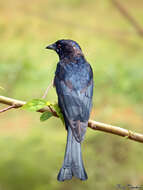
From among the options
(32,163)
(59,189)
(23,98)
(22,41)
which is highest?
(22,41)

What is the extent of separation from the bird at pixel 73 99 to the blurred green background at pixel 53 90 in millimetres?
942

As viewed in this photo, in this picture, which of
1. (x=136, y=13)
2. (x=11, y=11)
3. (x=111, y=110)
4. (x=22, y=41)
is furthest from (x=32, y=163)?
(x=136, y=13)

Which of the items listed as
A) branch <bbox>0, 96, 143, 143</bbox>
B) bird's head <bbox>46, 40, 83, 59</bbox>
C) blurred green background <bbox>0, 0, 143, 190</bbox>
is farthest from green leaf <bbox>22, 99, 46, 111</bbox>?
blurred green background <bbox>0, 0, 143, 190</bbox>

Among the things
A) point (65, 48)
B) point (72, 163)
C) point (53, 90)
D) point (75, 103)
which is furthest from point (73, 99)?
point (53, 90)

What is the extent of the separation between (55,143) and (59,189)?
1.62 feet

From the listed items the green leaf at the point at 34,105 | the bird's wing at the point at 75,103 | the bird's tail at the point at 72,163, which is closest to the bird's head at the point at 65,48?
the bird's wing at the point at 75,103

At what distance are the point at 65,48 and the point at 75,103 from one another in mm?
690

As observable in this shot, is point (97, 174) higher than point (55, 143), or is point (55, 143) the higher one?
point (55, 143)

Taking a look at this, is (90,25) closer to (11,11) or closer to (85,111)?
(11,11)

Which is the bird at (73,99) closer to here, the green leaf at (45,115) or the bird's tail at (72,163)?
the bird's tail at (72,163)

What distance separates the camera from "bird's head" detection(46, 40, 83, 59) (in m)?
3.19

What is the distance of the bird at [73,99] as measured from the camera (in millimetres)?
2309

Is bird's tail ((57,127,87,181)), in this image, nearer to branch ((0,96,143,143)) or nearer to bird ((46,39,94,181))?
bird ((46,39,94,181))

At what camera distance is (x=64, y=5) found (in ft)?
22.9
